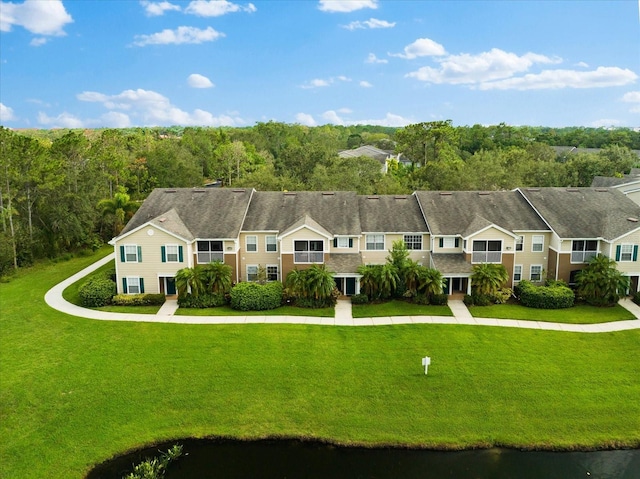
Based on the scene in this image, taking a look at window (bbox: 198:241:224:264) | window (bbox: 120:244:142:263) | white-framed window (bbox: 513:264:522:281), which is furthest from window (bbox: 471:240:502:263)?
window (bbox: 120:244:142:263)

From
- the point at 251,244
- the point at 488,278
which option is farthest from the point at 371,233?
the point at 251,244

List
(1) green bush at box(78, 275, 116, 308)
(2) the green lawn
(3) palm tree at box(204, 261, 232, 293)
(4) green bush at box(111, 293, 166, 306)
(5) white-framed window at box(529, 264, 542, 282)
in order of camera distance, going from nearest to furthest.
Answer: (2) the green lawn → (3) palm tree at box(204, 261, 232, 293) → (1) green bush at box(78, 275, 116, 308) → (4) green bush at box(111, 293, 166, 306) → (5) white-framed window at box(529, 264, 542, 282)

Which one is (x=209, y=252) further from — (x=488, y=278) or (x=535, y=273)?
(x=535, y=273)

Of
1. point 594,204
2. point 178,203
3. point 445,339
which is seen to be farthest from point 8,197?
point 594,204

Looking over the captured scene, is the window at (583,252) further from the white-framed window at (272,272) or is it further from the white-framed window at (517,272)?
the white-framed window at (272,272)

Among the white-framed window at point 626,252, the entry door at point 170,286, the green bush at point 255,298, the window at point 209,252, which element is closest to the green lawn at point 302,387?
the green bush at point 255,298

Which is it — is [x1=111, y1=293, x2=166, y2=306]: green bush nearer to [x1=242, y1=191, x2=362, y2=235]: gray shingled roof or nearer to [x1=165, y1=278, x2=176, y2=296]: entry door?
[x1=165, y1=278, x2=176, y2=296]: entry door

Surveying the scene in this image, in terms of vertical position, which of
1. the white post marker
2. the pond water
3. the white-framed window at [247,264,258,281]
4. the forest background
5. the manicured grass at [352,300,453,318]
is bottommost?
the pond water

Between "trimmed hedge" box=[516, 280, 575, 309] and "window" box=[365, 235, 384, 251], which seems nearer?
"trimmed hedge" box=[516, 280, 575, 309]
